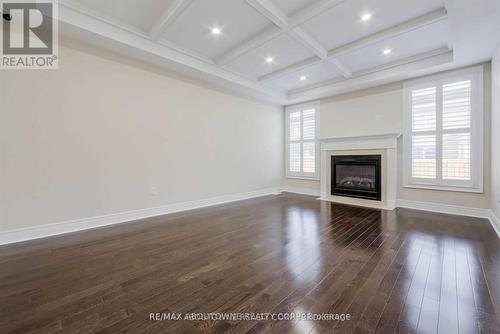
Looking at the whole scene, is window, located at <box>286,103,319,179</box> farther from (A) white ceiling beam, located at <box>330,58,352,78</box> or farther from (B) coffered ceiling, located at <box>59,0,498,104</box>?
(B) coffered ceiling, located at <box>59,0,498,104</box>

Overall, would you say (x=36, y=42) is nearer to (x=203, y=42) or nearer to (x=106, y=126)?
(x=106, y=126)

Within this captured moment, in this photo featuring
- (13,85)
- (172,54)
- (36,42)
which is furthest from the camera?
(172,54)

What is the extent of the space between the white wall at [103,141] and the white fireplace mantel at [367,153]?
2.51m

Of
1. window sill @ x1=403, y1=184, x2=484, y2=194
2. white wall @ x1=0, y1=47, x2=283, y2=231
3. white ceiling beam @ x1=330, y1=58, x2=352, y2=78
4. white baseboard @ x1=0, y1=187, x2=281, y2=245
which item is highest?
white ceiling beam @ x1=330, y1=58, x2=352, y2=78

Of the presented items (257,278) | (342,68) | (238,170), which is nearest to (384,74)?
(342,68)

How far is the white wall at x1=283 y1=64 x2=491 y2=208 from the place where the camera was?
3.82m

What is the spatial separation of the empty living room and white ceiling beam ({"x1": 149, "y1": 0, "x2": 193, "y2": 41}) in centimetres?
3

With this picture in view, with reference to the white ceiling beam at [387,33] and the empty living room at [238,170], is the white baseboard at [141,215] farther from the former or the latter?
the white ceiling beam at [387,33]

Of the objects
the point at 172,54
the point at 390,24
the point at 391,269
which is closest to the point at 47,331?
the point at 391,269

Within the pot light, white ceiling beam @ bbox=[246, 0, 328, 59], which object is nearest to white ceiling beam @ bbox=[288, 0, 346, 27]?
white ceiling beam @ bbox=[246, 0, 328, 59]

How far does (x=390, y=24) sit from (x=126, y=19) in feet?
12.5

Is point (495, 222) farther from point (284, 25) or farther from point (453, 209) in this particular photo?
point (284, 25)

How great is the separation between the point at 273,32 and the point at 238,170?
3.28 m

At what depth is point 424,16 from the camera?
295 centimetres
